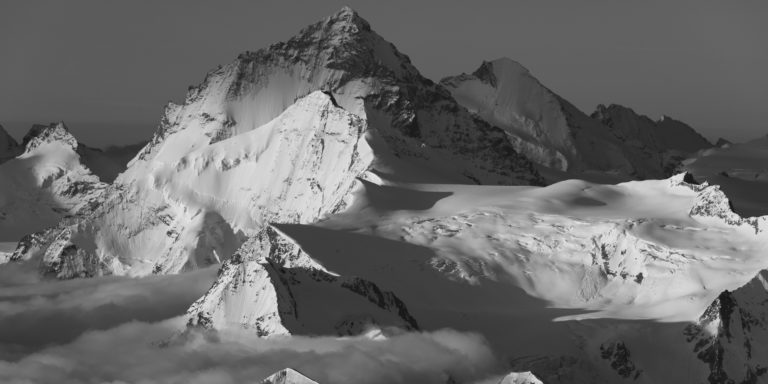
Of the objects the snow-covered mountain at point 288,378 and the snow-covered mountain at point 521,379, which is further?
the snow-covered mountain at point 521,379

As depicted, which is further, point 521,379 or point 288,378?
point 521,379

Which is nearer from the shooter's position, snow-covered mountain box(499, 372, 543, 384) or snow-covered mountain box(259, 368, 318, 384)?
snow-covered mountain box(259, 368, 318, 384)

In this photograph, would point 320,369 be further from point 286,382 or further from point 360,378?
point 286,382

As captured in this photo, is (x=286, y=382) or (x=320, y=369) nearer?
(x=286, y=382)

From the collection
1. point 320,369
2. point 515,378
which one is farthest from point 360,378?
point 515,378

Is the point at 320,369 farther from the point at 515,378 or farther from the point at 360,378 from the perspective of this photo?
the point at 515,378
